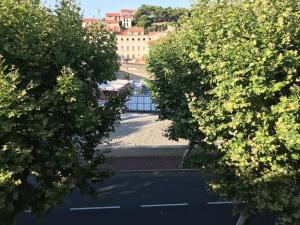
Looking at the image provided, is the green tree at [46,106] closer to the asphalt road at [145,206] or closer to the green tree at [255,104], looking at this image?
the green tree at [255,104]

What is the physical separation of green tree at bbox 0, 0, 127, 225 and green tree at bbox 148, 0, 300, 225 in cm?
257

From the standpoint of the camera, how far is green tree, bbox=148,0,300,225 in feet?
30.6

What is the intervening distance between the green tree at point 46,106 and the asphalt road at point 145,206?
19.4 ft

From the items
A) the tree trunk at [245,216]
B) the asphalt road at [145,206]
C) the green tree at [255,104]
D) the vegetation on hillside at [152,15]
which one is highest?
the vegetation on hillside at [152,15]

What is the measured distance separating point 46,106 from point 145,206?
9.13 meters

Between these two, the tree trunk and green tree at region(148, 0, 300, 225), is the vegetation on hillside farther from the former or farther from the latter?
green tree at region(148, 0, 300, 225)

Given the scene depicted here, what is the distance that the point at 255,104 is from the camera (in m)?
9.86

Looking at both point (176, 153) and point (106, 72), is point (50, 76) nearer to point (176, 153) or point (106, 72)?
point (106, 72)

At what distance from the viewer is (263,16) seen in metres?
9.58

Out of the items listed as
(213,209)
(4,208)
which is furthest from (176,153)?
(4,208)

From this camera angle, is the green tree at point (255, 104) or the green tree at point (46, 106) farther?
the green tree at point (255, 104)

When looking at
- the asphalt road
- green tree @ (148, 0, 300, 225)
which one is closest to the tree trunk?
green tree @ (148, 0, 300, 225)

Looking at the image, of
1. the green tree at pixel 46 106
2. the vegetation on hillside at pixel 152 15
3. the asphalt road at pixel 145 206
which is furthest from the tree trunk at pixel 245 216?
the vegetation on hillside at pixel 152 15

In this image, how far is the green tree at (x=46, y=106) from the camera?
840 centimetres
